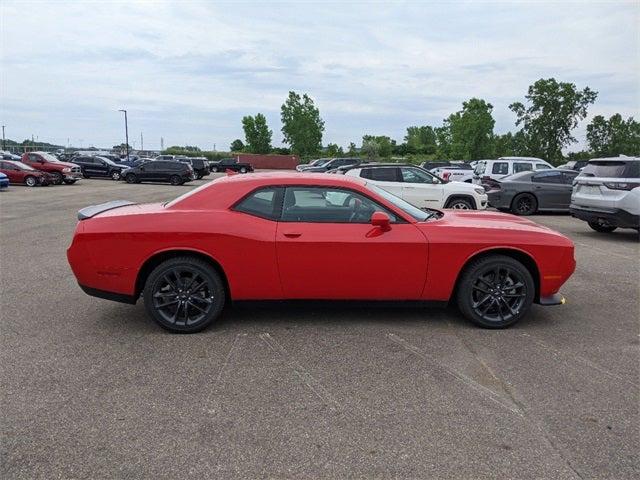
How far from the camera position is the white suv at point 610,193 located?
31.9 ft

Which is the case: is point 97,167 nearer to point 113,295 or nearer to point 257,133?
point 113,295

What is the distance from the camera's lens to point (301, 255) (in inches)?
181

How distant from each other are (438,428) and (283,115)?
8063cm

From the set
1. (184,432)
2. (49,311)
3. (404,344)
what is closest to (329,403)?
(184,432)

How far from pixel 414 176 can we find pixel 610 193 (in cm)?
452

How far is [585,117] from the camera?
58.5 meters

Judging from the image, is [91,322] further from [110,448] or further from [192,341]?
[110,448]

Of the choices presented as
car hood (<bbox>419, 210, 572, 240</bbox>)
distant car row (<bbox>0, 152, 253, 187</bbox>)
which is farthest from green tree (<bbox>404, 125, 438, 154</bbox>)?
car hood (<bbox>419, 210, 572, 240</bbox>)

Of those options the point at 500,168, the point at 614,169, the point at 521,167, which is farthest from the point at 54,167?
the point at 614,169

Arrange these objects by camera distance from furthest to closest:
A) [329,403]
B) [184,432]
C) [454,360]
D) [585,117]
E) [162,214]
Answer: [585,117], [162,214], [454,360], [329,403], [184,432]

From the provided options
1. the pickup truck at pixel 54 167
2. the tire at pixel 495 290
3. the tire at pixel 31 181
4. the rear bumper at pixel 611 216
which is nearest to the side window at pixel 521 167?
the rear bumper at pixel 611 216

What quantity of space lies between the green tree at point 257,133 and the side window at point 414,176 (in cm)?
7402

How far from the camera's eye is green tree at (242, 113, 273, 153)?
8506cm

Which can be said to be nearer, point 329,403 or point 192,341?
point 329,403
